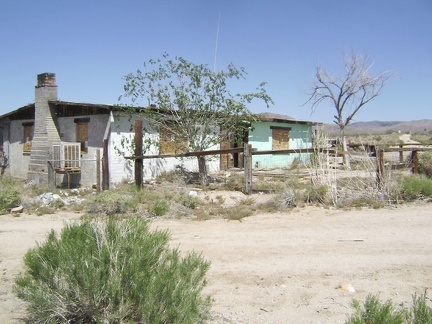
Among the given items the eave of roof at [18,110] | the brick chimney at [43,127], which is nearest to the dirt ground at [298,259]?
the brick chimney at [43,127]

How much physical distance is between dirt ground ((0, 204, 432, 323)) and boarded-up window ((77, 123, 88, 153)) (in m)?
7.13

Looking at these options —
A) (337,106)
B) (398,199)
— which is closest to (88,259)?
(398,199)

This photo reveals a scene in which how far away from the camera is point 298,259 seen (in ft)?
19.5

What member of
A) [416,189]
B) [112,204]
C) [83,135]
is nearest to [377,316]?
[112,204]

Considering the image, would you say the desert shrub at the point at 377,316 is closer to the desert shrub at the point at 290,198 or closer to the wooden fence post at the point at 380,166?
the desert shrub at the point at 290,198

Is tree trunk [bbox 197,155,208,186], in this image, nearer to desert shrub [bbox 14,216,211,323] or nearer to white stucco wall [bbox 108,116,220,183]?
white stucco wall [bbox 108,116,220,183]

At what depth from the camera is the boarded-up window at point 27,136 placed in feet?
61.0

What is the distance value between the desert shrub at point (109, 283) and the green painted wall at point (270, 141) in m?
16.8

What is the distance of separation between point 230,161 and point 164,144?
18.5ft

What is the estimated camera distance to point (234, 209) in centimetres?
973

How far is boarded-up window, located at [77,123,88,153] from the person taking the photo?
635 inches

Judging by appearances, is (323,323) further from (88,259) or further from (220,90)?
(220,90)

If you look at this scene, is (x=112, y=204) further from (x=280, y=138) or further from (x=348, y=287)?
(x=280, y=138)

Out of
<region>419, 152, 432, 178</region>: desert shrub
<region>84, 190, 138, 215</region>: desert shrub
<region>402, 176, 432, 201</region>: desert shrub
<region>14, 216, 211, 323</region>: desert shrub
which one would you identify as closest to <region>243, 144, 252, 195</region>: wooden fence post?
<region>84, 190, 138, 215</region>: desert shrub
